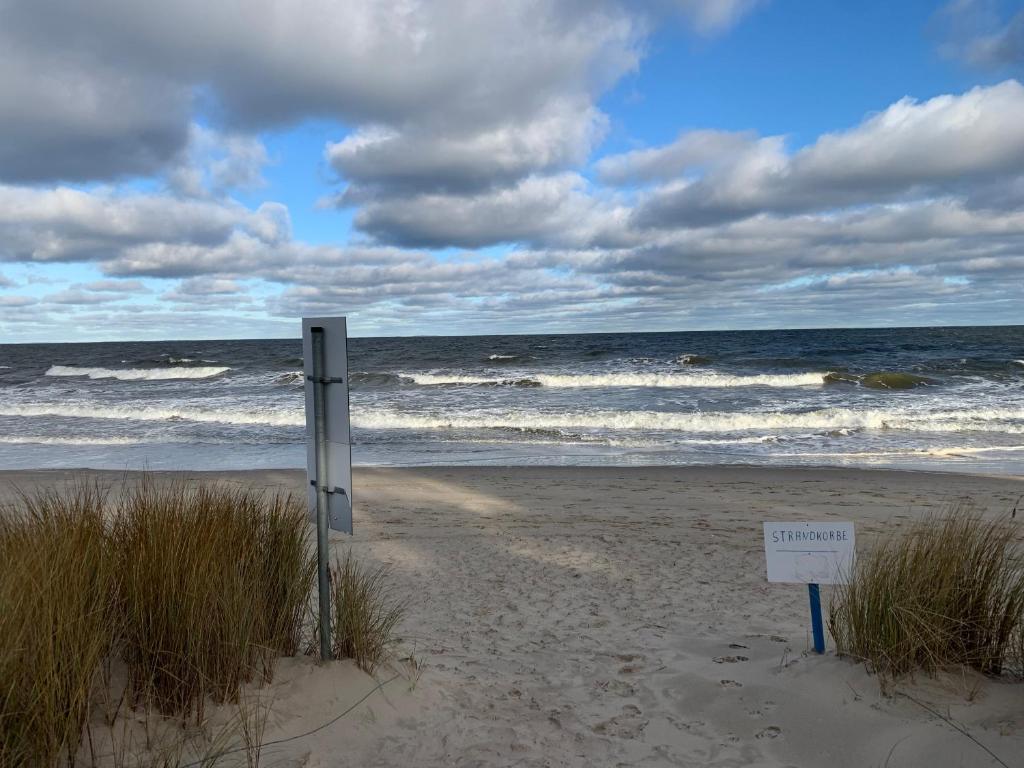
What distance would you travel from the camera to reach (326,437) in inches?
148

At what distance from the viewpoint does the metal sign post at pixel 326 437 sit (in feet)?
12.0

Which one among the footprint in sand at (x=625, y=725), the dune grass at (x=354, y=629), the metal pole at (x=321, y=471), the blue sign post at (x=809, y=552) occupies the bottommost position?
the footprint in sand at (x=625, y=725)

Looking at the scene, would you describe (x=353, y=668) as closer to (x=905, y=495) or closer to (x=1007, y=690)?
(x=1007, y=690)

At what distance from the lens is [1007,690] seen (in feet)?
11.9

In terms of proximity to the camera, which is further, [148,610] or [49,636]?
[148,610]

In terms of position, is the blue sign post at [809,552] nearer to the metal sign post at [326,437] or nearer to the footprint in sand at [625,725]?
the footprint in sand at [625,725]

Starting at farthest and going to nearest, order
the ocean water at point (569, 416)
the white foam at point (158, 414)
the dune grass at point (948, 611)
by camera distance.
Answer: the white foam at point (158, 414), the ocean water at point (569, 416), the dune grass at point (948, 611)

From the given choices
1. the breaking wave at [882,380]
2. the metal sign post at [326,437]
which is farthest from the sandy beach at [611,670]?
the breaking wave at [882,380]

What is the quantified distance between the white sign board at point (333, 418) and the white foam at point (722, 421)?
587 inches

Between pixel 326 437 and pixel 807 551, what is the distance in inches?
107

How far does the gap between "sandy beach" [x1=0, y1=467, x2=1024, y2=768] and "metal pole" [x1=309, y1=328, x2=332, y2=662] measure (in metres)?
0.42

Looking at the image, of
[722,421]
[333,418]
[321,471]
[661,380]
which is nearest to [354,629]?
[321,471]

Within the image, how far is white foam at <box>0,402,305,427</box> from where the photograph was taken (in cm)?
2164

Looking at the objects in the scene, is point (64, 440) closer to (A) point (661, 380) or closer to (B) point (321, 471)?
(B) point (321, 471)
